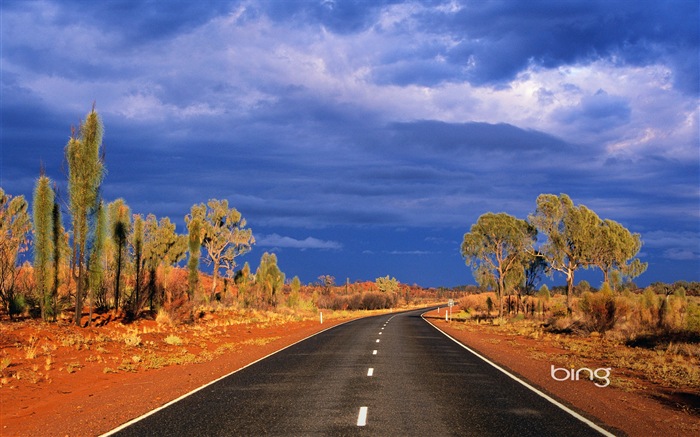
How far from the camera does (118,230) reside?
3503 cm

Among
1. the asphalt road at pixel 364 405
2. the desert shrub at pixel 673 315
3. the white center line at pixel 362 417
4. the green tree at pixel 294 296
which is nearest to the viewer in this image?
the asphalt road at pixel 364 405

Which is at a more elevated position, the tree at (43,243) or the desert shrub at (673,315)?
the tree at (43,243)

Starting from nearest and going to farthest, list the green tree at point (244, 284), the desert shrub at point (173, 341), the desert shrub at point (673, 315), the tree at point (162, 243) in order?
1. the desert shrub at point (173, 341)
2. the desert shrub at point (673, 315)
3. the tree at point (162, 243)
4. the green tree at point (244, 284)

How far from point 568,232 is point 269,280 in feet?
113

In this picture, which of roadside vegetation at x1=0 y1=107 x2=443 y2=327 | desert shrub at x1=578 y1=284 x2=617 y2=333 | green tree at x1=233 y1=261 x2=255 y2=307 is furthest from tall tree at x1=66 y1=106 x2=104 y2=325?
green tree at x1=233 y1=261 x2=255 y2=307

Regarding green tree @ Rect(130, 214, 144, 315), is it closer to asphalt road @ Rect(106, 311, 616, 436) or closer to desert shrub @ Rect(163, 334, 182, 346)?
desert shrub @ Rect(163, 334, 182, 346)

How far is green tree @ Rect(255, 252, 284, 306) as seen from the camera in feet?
222

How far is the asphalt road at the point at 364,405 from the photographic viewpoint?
9.09 m

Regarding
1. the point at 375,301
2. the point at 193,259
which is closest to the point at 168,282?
the point at 193,259

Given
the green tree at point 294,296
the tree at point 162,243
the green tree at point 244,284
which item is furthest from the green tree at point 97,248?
the green tree at point 294,296

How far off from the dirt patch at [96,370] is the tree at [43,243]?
67.1 inches

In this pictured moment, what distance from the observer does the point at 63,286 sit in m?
35.6

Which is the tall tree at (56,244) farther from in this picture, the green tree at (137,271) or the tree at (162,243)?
the tree at (162,243)

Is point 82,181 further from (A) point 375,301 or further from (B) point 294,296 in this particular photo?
(A) point 375,301
